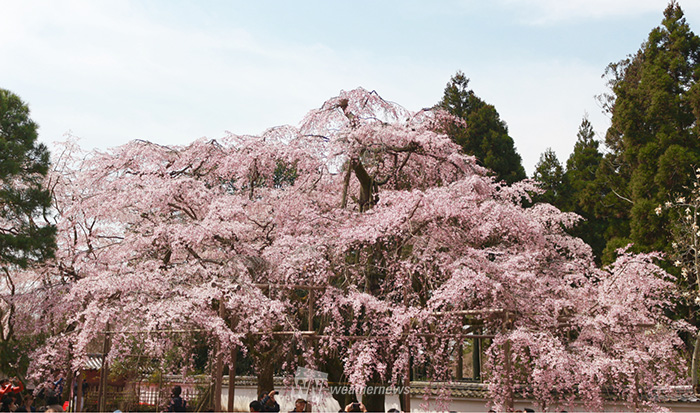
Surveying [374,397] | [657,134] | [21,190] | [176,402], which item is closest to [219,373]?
[176,402]

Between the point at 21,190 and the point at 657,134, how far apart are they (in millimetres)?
16826

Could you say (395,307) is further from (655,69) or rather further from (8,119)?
(655,69)

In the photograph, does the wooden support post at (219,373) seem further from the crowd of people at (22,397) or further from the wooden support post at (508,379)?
the wooden support post at (508,379)

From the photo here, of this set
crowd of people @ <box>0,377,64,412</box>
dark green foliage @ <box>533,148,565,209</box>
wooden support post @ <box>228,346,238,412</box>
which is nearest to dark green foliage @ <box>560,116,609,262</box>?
dark green foliage @ <box>533,148,565,209</box>

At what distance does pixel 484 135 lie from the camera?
23578 mm

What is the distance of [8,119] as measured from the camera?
35.9 feet

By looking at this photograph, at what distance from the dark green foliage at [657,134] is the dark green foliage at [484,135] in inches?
142

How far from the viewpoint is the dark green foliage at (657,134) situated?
17078 mm

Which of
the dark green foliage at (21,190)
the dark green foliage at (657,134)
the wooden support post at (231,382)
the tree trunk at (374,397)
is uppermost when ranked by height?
the dark green foliage at (657,134)

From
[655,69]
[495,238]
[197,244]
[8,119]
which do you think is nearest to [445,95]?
[655,69]

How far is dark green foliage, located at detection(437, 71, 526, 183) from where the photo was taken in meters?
22.7

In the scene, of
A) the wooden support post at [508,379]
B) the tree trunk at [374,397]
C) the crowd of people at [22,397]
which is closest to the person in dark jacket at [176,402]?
the crowd of people at [22,397]

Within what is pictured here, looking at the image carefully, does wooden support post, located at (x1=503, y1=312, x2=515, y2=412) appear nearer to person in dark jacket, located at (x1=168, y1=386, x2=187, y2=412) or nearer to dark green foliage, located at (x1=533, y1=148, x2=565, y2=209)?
person in dark jacket, located at (x1=168, y1=386, x2=187, y2=412)

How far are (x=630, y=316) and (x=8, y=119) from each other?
11.6 meters
